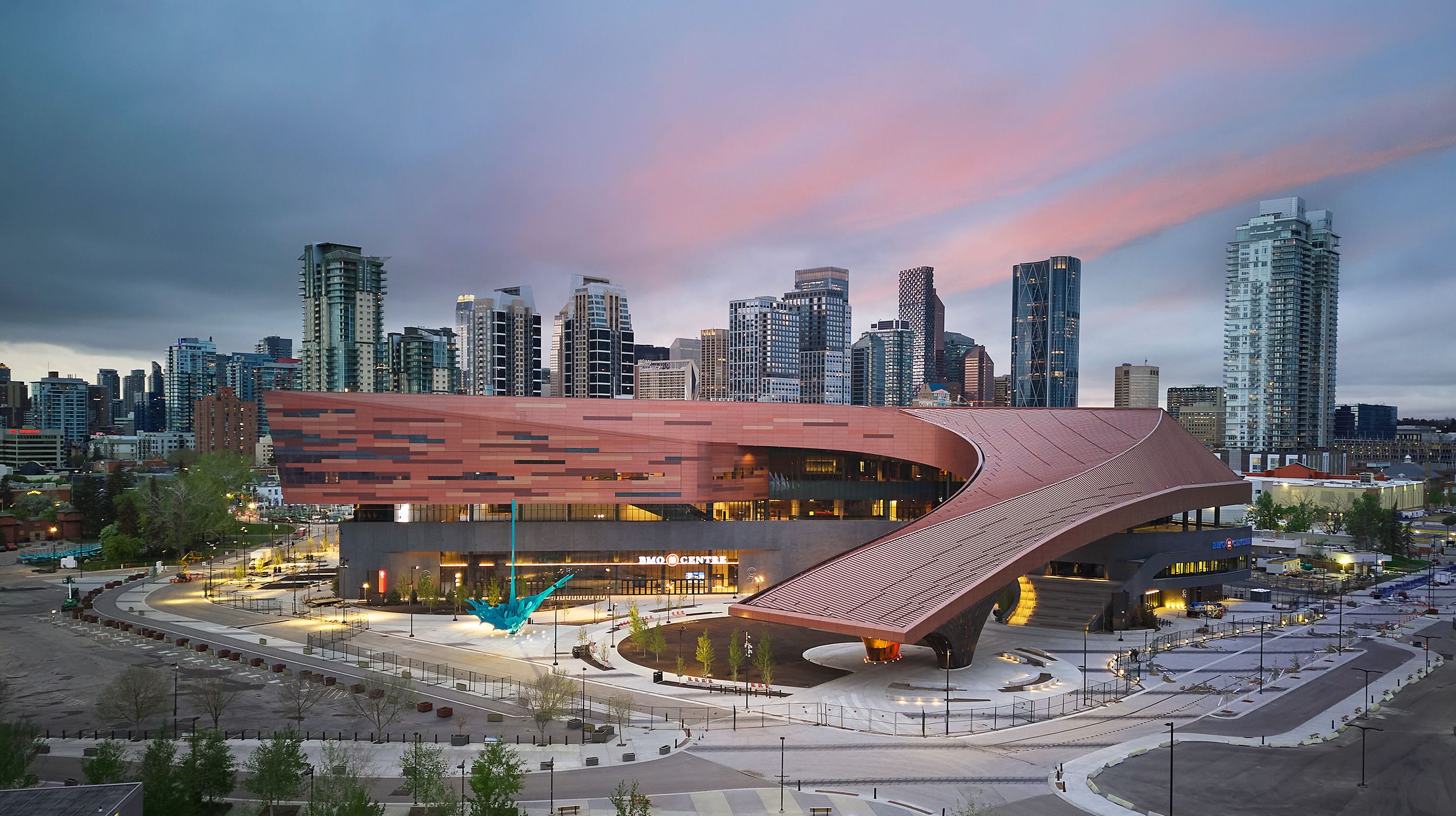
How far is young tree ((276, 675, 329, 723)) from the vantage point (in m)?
49.2

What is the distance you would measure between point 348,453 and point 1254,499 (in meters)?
173

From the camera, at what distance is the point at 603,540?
89562 millimetres

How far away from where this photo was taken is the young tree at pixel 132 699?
46.6m

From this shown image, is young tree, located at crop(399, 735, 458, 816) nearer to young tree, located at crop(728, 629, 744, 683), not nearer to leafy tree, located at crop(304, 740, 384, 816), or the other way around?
leafy tree, located at crop(304, 740, 384, 816)

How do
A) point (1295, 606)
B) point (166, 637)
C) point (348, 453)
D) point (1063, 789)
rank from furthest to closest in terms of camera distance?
point (1295, 606)
point (348, 453)
point (166, 637)
point (1063, 789)

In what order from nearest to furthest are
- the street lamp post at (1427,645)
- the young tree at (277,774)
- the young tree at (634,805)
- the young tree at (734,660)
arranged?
the young tree at (634,805)
the young tree at (277,774)
the young tree at (734,660)
the street lamp post at (1427,645)

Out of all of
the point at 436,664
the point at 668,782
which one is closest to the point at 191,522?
the point at 436,664

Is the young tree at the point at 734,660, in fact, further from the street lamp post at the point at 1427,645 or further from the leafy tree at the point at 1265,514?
the leafy tree at the point at 1265,514

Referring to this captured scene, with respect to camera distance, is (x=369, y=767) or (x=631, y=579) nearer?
(x=369, y=767)

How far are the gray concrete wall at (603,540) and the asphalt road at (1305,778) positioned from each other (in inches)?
1896

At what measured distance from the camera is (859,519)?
3740 inches

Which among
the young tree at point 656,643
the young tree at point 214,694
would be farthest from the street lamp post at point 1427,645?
the young tree at point 214,694

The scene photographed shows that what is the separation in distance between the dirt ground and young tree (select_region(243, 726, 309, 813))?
29.0m

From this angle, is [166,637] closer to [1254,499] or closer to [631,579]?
[631,579]
